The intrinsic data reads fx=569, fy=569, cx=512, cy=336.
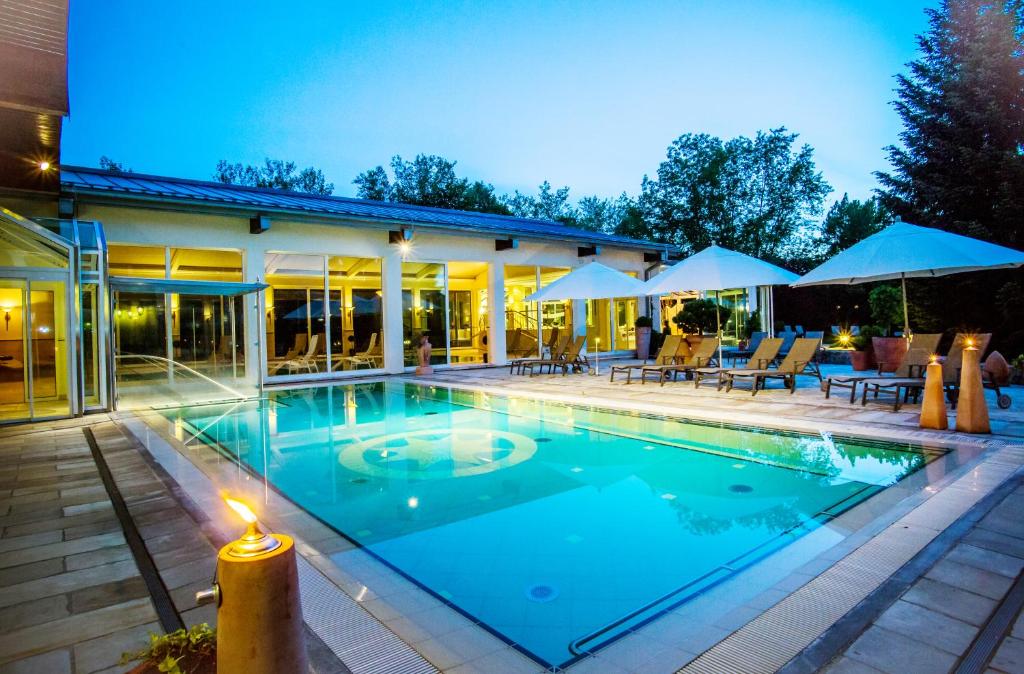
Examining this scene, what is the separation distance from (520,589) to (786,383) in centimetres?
748

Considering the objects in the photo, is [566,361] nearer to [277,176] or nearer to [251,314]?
[251,314]

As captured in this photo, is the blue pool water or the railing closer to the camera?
the blue pool water

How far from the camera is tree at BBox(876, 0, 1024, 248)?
Answer: 12555mm

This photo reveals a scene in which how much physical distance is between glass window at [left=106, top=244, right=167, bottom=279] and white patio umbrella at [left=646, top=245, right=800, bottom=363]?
9142mm

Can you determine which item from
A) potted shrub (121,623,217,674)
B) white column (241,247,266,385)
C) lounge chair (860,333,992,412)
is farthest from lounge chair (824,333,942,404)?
white column (241,247,266,385)

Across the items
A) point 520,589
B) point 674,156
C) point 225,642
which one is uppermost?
point 674,156

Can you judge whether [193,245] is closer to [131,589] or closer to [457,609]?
[131,589]

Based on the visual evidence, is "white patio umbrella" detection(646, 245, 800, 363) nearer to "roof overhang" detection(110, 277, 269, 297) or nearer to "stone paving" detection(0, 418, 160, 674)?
"roof overhang" detection(110, 277, 269, 297)

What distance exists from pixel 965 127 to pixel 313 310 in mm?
15880

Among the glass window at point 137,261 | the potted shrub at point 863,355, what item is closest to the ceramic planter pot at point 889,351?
the potted shrub at point 863,355

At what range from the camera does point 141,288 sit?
9.04 metres

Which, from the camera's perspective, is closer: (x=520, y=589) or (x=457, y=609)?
(x=457, y=609)

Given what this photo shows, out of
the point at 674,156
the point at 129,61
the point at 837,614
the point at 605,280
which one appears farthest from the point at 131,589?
the point at 129,61

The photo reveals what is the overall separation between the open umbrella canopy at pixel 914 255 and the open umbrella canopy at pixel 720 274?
1464mm
